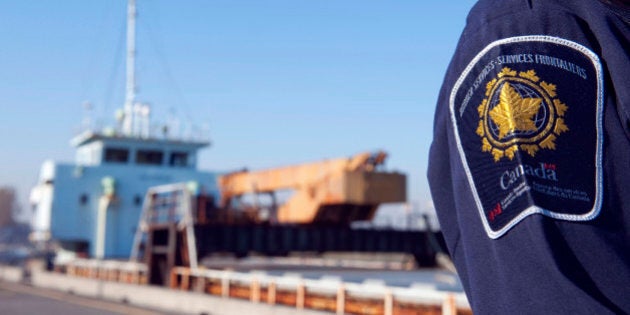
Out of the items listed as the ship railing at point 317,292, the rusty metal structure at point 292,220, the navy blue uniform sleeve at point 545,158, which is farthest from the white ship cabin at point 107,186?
the navy blue uniform sleeve at point 545,158

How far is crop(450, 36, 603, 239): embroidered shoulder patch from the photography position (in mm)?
1177

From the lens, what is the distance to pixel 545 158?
1188 millimetres

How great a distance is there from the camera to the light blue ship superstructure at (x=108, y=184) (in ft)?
93.8

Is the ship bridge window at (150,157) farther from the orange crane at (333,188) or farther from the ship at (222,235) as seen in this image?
the orange crane at (333,188)

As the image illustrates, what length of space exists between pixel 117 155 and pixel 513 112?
3048 cm

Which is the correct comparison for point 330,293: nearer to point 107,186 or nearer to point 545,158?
point 545,158

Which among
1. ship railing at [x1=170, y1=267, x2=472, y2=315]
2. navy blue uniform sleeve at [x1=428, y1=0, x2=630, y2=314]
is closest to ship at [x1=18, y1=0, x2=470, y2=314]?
ship railing at [x1=170, y1=267, x2=472, y2=315]

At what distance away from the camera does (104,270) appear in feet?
77.0

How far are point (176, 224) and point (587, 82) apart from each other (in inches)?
702

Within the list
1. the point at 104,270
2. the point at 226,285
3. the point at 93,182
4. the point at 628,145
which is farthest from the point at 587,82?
the point at 93,182

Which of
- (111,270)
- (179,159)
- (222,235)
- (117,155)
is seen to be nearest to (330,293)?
(222,235)

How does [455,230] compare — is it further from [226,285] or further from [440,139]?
[226,285]

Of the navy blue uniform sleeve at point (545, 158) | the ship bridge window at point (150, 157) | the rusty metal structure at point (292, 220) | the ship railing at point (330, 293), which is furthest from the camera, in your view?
the ship bridge window at point (150, 157)

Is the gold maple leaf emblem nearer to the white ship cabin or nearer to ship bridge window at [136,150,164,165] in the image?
the white ship cabin
